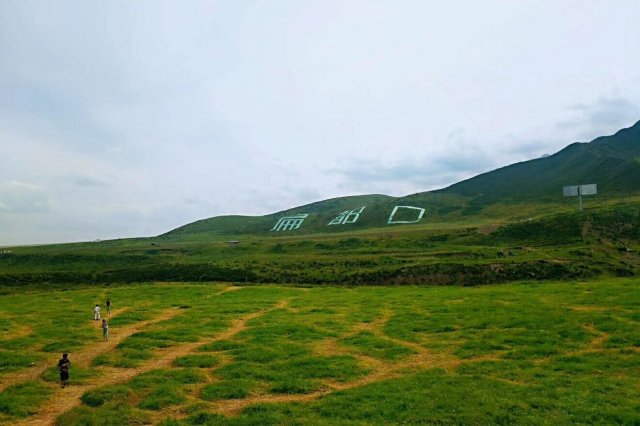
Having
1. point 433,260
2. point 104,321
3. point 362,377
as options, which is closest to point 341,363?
point 362,377

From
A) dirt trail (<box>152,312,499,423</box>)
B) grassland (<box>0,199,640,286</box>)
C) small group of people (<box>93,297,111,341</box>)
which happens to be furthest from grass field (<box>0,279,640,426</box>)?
grassland (<box>0,199,640,286</box>)

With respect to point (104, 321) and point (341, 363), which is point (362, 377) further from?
point (104, 321)

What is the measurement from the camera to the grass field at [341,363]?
23578mm

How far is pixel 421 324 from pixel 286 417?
975 inches

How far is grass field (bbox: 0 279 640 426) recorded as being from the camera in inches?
928

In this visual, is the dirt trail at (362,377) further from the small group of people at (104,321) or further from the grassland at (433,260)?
the grassland at (433,260)

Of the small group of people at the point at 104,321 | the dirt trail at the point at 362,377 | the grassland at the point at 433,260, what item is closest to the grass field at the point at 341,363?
the dirt trail at the point at 362,377

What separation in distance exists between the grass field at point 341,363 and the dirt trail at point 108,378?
0.14 meters

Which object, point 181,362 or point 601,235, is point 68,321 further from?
point 601,235

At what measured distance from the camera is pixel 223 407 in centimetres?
2523

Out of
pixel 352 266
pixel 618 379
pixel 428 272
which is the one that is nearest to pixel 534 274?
pixel 428 272

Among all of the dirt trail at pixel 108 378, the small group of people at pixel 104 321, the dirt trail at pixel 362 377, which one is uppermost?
the small group of people at pixel 104 321

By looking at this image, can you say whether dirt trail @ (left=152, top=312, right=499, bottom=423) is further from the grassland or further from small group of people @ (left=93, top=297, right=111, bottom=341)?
the grassland

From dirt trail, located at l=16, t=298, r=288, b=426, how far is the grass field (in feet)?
0.45
